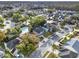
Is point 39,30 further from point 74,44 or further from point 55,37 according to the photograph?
point 74,44

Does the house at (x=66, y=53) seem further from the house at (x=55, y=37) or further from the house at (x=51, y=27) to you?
the house at (x=51, y=27)

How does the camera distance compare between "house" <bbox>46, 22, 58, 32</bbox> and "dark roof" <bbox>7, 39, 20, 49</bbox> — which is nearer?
"dark roof" <bbox>7, 39, 20, 49</bbox>

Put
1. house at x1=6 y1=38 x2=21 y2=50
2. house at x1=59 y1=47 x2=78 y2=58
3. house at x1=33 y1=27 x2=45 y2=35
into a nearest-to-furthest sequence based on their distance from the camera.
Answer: house at x1=59 y1=47 x2=78 y2=58, house at x1=6 y1=38 x2=21 y2=50, house at x1=33 y1=27 x2=45 y2=35

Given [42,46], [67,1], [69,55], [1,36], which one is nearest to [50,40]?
[42,46]

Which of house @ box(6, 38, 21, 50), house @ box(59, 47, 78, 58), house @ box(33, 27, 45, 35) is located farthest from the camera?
house @ box(33, 27, 45, 35)

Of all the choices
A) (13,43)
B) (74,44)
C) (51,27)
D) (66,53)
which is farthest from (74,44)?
(13,43)

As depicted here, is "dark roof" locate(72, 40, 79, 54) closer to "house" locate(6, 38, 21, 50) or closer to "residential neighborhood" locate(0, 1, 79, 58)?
"residential neighborhood" locate(0, 1, 79, 58)

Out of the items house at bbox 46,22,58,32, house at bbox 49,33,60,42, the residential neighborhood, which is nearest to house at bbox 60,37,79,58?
the residential neighborhood

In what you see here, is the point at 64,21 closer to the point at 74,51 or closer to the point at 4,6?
the point at 74,51
